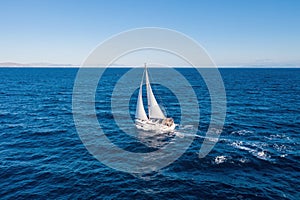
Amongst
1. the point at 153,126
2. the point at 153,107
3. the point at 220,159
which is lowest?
the point at 220,159

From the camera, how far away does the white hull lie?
51438 millimetres

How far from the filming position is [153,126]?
172 ft

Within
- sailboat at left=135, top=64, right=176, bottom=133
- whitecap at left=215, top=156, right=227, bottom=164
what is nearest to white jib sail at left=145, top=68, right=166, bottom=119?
sailboat at left=135, top=64, right=176, bottom=133

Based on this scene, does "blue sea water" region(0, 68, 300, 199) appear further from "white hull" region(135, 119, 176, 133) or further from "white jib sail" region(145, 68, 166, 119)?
"white jib sail" region(145, 68, 166, 119)

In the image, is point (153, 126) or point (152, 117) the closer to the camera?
point (153, 126)

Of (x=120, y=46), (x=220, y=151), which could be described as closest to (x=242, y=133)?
(x=220, y=151)

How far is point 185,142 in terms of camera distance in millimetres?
44750

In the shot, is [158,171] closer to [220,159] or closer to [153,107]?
[220,159]

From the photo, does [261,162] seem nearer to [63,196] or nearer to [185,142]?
[185,142]

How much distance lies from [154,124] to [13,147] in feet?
94.8

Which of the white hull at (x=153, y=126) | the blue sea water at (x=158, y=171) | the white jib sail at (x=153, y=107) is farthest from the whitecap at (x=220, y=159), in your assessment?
the white jib sail at (x=153, y=107)

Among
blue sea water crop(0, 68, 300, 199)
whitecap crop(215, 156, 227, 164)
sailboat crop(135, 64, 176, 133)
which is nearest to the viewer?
blue sea water crop(0, 68, 300, 199)

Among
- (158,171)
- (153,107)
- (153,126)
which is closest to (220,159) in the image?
(158,171)

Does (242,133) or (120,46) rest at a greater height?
(120,46)
